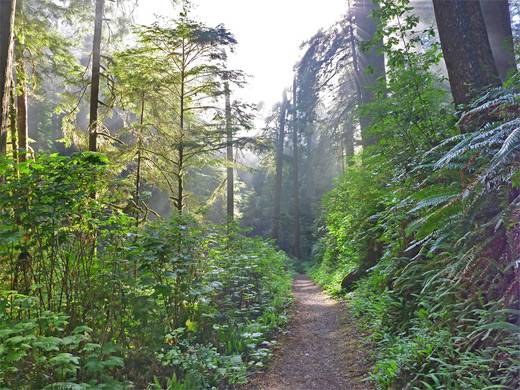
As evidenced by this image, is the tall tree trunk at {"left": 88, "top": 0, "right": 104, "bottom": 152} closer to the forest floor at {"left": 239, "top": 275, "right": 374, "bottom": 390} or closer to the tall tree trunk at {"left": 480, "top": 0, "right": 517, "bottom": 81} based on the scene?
the forest floor at {"left": 239, "top": 275, "right": 374, "bottom": 390}

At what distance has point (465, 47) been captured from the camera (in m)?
4.49

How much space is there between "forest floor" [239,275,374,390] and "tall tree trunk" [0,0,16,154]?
15.9ft

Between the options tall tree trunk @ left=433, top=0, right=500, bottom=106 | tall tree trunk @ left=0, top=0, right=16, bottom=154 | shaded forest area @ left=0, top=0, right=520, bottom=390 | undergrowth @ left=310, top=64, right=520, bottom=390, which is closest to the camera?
undergrowth @ left=310, top=64, right=520, bottom=390

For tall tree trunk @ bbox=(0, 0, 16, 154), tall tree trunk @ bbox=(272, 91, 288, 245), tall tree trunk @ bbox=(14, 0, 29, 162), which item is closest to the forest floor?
tall tree trunk @ bbox=(0, 0, 16, 154)

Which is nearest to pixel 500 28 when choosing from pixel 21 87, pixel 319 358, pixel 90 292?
pixel 319 358

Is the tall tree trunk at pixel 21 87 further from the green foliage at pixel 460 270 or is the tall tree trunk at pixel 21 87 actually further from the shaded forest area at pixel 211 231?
the green foliage at pixel 460 270

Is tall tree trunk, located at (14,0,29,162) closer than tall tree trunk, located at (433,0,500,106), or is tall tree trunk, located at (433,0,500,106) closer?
tall tree trunk, located at (433,0,500,106)

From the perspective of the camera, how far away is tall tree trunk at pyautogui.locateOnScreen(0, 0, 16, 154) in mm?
4617

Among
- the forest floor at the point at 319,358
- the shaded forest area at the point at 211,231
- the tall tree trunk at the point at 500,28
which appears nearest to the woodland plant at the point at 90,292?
the shaded forest area at the point at 211,231

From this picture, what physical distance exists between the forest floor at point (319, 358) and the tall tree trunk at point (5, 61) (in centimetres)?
485

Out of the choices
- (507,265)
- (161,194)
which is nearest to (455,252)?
(507,265)

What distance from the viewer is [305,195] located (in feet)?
98.8

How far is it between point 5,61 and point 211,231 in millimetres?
3982

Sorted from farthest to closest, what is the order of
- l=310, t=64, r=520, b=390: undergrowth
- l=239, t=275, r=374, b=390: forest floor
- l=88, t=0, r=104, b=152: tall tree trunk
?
l=88, t=0, r=104, b=152: tall tree trunk
l=239, t=275, r=374, b=390: forest floor
l=310, t=64, r=520, b=390: undergrowth
